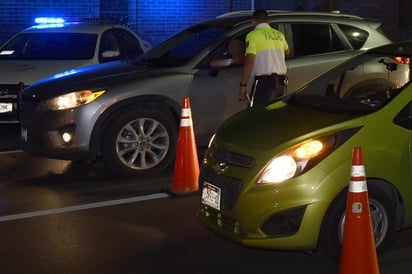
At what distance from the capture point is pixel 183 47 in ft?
29.4

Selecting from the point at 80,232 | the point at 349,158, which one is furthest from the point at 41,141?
the point at 349,158

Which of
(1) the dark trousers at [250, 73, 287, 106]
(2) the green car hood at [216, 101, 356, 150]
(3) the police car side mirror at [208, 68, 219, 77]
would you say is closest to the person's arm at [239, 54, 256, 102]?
(1) the dark trousers at [250, 73, 287, 106]

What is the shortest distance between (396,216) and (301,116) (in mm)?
999

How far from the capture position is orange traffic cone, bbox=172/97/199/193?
7.38m

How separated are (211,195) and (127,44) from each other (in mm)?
6739

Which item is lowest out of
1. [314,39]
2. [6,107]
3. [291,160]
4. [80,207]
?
[80,207]

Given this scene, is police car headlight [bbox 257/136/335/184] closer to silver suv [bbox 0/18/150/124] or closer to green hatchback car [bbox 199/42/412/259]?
green hatchback car [bbox 199/42/412/259]

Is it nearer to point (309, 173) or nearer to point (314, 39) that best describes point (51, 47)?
point (314, 39)

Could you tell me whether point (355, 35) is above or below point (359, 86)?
above

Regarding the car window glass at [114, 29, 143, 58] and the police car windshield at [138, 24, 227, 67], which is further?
the car window glass at [114, 29, 143, 58]

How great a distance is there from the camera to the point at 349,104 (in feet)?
18.7

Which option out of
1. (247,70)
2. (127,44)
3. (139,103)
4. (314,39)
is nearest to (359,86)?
(247,70)

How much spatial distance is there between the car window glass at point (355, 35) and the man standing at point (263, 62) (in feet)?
3.69

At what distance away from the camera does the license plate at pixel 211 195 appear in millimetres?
5402
